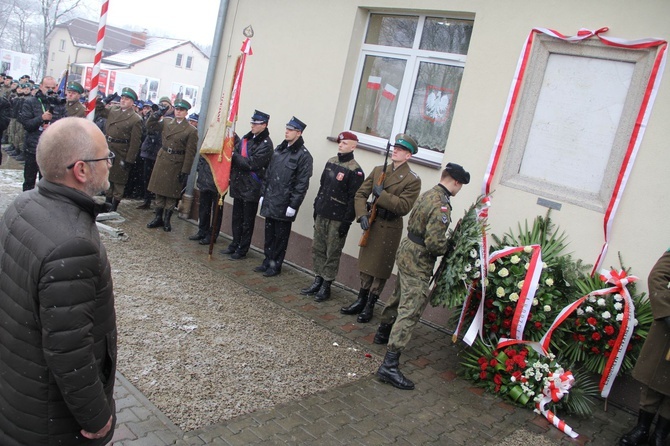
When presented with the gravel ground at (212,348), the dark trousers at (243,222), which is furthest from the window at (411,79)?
the gravel ground at (212,348)

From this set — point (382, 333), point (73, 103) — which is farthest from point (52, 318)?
point (73, 103)

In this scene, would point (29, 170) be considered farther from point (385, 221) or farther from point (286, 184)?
point (385, 221)

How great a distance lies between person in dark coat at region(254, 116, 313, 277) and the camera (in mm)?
7285

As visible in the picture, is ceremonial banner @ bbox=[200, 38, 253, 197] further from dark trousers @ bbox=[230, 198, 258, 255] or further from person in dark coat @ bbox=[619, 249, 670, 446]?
person in dark coat @ bbox=[619, 249, 670, 446]

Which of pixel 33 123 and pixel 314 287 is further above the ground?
pixel 33 123

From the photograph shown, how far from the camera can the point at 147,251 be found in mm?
7551

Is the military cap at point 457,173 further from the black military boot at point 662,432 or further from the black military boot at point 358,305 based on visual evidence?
the black military boot at point 662,432

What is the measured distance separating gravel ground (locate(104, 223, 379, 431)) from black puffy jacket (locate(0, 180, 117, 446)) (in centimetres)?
159

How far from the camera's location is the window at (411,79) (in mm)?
7113

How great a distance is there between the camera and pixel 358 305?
21.4 feet

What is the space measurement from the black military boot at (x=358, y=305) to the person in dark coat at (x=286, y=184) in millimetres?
1416

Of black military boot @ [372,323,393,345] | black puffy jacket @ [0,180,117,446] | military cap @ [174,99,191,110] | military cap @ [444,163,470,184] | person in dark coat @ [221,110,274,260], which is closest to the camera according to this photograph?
black puffy jacket @ [0,180,117,446]

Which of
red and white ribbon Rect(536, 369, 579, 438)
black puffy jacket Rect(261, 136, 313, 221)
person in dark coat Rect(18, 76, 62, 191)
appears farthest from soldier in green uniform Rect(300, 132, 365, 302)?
person in dark coat Rect(18, 76, 62, 191)

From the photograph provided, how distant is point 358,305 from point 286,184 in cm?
195
